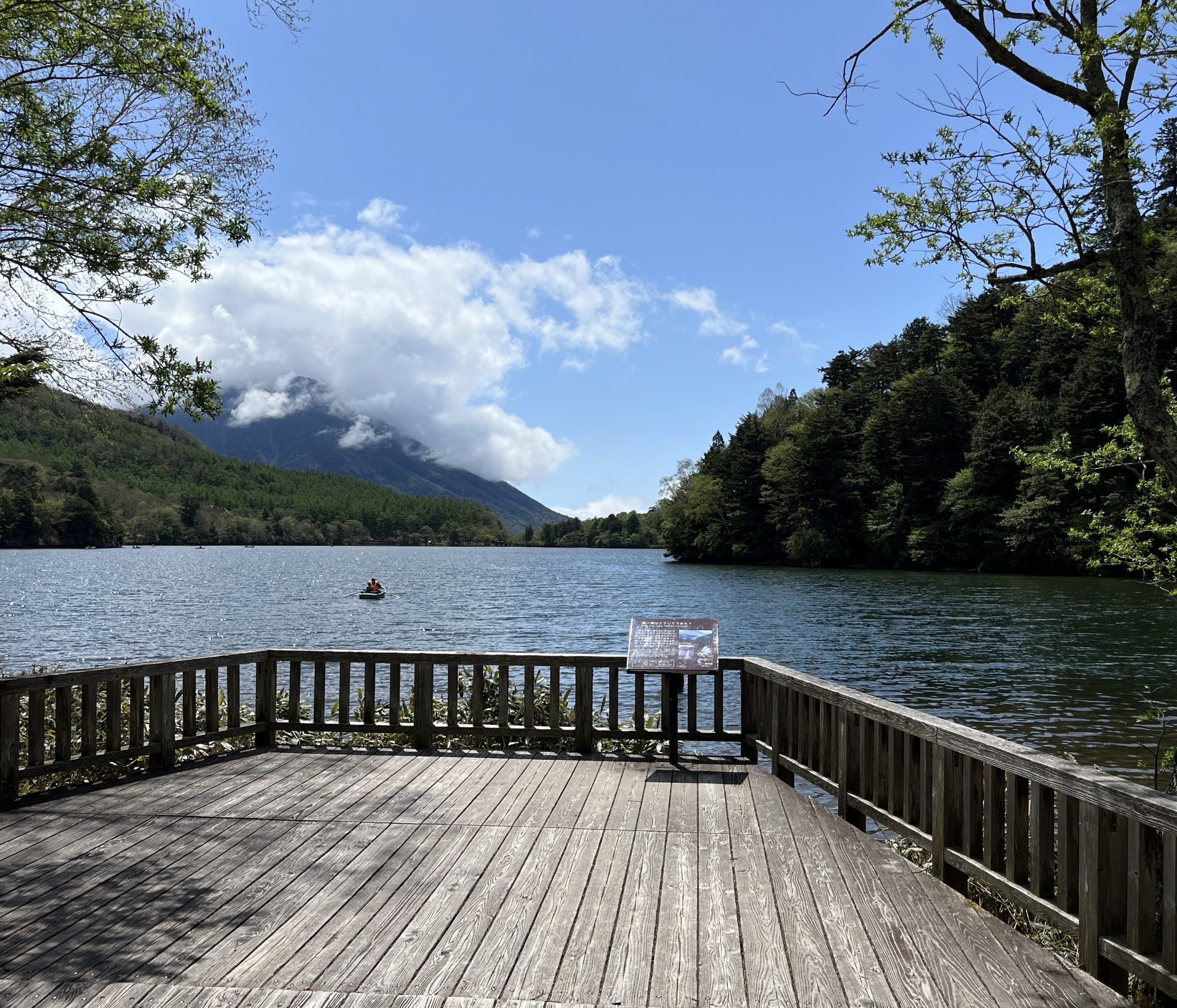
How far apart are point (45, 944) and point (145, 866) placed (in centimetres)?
93

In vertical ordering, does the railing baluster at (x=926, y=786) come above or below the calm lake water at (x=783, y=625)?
above

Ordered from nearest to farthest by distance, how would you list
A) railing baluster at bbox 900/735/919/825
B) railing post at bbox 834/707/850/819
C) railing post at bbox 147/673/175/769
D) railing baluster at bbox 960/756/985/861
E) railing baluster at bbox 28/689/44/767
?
railing baluster at bbox 960/756/985/861 → railing baluster at bbox 900/735/919/825 → railing post at bbox 834/707/850/819 → railing baluster at bbox 28/689/44/767 → railing post at bbox 147/673/175/769

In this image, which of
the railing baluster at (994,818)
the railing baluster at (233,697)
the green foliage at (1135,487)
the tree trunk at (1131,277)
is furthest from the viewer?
the green foliage at (1135,487)

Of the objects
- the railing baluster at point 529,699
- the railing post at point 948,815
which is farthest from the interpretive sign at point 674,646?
the railing post at point 948,815

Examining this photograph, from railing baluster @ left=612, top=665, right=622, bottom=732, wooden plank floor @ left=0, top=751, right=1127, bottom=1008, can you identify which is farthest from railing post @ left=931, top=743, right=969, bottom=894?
railing baluster @ left=612, top=665, right=622, bottom=732

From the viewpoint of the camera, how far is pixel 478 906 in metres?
3.79

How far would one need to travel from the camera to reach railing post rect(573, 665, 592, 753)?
686 cm

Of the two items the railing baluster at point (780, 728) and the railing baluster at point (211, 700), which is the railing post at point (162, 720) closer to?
the railing baluster at point (211, 700)

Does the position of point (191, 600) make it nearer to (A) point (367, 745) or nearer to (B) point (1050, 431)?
(A) point (367, 745)

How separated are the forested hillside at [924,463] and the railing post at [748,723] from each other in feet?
122

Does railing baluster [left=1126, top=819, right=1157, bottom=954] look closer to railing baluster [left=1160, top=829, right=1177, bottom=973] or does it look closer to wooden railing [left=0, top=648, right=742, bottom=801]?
railing baluster [left=1160, top=829, right=1177, bottom=973]

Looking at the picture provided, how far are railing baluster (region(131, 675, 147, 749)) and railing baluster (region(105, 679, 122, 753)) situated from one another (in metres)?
0.12

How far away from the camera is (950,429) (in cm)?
6519

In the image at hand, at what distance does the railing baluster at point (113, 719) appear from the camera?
19.4 feet
